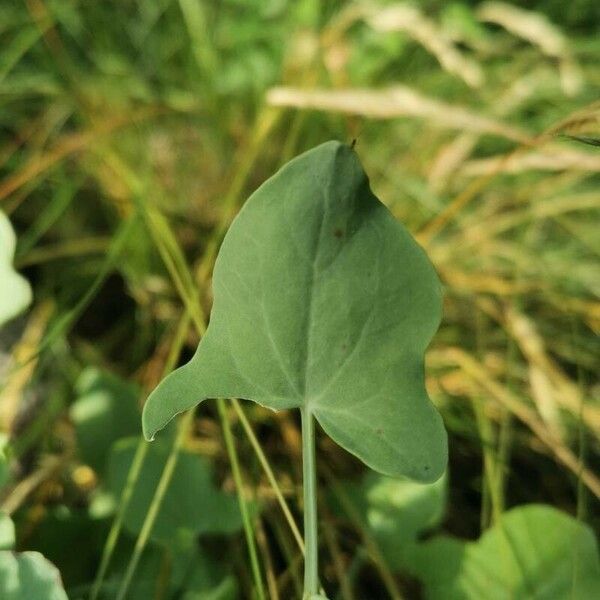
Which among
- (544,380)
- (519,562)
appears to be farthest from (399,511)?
(544,380)

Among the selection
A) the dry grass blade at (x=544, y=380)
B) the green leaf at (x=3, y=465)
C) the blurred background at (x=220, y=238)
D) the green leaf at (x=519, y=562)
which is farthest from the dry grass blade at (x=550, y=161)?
the green leaf at (x=3, y=465)

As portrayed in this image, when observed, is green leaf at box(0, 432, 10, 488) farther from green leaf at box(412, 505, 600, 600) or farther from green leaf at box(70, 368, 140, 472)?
green leaf at box(412, 505, 600, 600)

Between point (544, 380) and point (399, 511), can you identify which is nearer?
point (399, 511)

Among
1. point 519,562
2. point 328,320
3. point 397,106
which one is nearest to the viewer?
point 328,320

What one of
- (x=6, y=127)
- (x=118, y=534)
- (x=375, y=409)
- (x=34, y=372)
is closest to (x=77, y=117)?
(x=6, y=127)

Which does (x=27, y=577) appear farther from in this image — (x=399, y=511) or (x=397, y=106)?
(x=397, y=106)

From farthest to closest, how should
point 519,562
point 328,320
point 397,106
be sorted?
point 397,106 < point 519,562 < point 328,320

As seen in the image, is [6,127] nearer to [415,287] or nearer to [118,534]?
[118,534]
